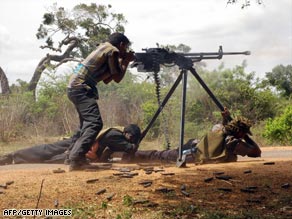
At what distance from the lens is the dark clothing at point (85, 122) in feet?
20.7

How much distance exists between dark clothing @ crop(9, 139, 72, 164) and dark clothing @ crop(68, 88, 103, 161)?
901 mm

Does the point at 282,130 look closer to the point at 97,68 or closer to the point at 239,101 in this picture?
the point at 239,101

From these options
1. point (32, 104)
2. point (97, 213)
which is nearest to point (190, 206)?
point (97, 213)

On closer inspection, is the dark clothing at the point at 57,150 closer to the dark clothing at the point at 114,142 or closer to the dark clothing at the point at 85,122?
the dark clothing at the point at 114,142

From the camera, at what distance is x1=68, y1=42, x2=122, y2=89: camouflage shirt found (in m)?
6.61

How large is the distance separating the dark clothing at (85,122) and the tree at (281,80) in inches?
516

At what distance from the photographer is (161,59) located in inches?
285

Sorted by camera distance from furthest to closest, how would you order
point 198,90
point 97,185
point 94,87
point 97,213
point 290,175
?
point 198,90 → point 94,87 → point 290,175 → point 97,185 → point 97,213

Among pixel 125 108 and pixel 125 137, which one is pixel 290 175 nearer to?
pixel 125 137

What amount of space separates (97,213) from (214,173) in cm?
187

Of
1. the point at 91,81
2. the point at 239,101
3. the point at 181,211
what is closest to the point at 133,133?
the point at 91,81

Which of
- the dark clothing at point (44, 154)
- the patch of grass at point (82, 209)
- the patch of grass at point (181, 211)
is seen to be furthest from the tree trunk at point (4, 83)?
the patch of grass at point (181, 211)

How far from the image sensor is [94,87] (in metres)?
6.83

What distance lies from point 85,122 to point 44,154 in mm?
1384
